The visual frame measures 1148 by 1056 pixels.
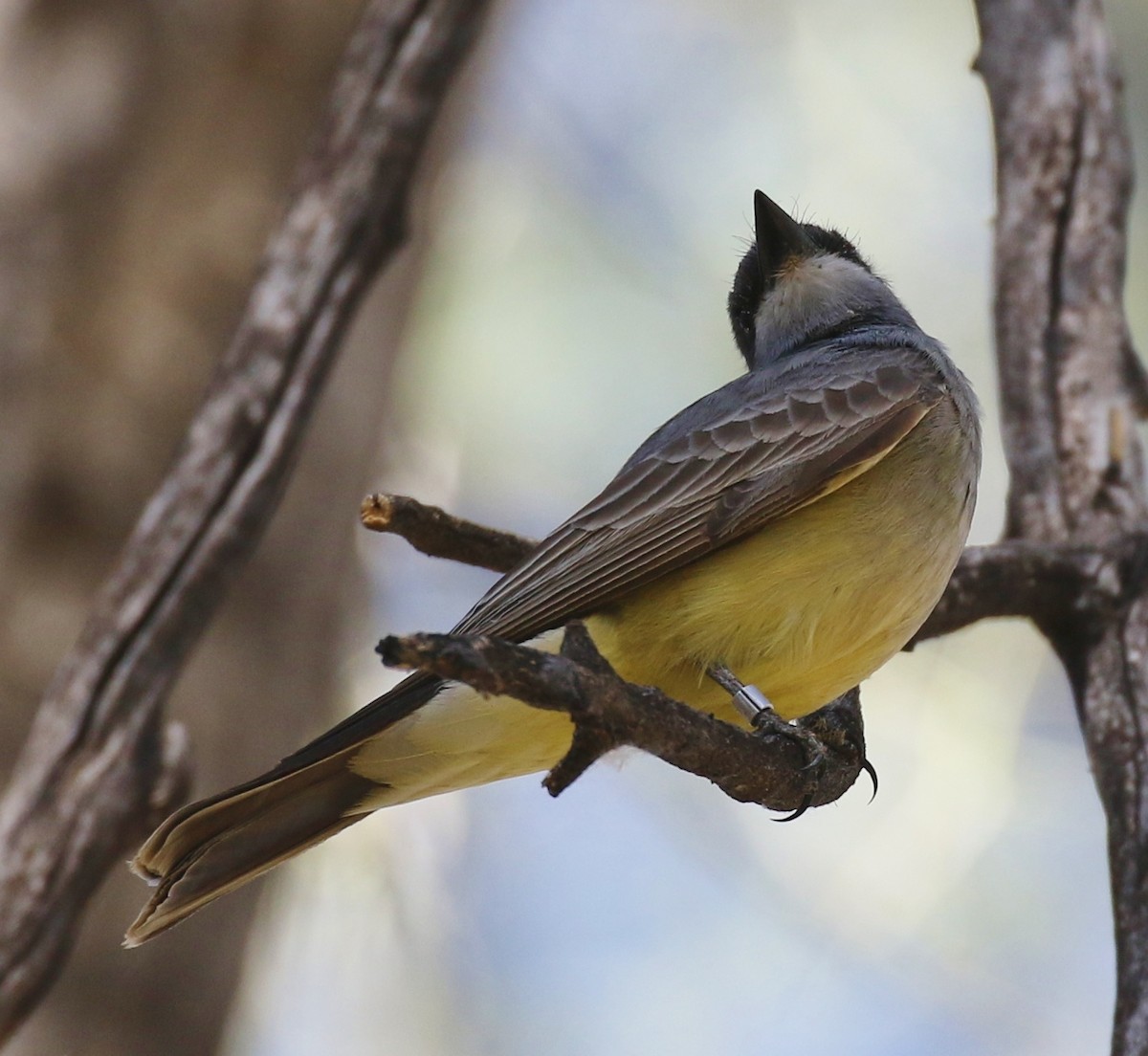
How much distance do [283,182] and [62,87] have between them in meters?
0.98

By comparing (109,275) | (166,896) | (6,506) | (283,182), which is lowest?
(166,896)

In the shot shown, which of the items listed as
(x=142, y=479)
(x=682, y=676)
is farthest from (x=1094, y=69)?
(x=142, y=479)

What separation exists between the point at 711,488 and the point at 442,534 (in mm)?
761

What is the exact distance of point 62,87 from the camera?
640 centimetres

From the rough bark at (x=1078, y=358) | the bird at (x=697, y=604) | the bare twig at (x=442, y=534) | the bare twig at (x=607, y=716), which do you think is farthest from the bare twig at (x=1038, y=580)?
the bare twig at (x=442, y=534)

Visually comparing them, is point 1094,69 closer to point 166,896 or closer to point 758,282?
point 758,282

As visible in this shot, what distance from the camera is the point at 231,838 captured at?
3672mm

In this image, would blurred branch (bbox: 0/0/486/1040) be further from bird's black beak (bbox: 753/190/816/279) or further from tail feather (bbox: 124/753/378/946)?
bird's black beak (bbox: 753/190/816/279)

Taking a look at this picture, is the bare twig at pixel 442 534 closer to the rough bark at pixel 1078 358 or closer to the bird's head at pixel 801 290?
the bird's head at pixel 801 290

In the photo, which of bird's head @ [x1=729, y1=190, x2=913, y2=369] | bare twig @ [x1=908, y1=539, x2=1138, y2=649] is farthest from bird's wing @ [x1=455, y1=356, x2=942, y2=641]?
bird's head @ [x1=729, y1=190, x2=913, y2=369]

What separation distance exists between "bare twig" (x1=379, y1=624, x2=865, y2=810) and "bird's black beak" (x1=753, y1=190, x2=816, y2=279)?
7.30ft

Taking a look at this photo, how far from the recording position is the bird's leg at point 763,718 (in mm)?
3641

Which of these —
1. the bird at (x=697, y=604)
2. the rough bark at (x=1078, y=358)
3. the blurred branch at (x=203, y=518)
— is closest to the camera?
the bird at (x=697, y=604)

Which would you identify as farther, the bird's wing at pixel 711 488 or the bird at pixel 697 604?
the bird's wing at pixel 711 488
